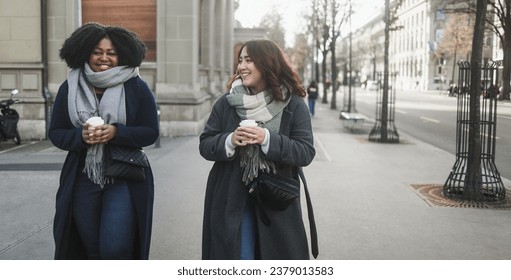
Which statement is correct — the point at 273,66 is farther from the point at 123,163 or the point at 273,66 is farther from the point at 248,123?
the point at 123,163

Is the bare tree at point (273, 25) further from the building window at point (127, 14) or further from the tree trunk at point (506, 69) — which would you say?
the building window at point (127, 14)

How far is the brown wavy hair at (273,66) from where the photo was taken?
11.1ft

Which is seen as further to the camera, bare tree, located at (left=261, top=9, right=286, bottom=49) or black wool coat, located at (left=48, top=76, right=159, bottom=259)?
bare tree, located at (left=261, top=9, right=286, bottom=49)

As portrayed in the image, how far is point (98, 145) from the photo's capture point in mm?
3672

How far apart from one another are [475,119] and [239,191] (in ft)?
19.0

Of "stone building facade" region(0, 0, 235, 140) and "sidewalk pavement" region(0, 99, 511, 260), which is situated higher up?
"stone building facade" region(0, 0, 235, 140)

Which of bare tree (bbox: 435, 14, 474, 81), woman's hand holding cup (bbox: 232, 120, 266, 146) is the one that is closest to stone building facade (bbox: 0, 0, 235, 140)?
woman's hand holding cup (bbox: 232, 120, 266, 146)

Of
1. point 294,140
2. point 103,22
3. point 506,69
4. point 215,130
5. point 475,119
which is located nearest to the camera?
point 294,140

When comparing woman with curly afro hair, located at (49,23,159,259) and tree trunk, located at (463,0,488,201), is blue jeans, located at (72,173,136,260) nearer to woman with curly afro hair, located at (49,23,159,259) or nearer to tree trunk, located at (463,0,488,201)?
woman with curly afro hair, located at (49,23,159,259)

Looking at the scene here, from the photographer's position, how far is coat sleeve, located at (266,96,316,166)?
3.30m

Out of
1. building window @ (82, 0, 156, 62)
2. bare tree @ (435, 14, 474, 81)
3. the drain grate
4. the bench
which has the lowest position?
the drain grate

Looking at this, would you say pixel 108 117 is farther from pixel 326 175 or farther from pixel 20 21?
pixel 20 21

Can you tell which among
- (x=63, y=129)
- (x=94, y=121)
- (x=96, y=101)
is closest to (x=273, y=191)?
(x=94, y=121)

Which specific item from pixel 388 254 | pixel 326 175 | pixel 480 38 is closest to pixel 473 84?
pixel 480 38
